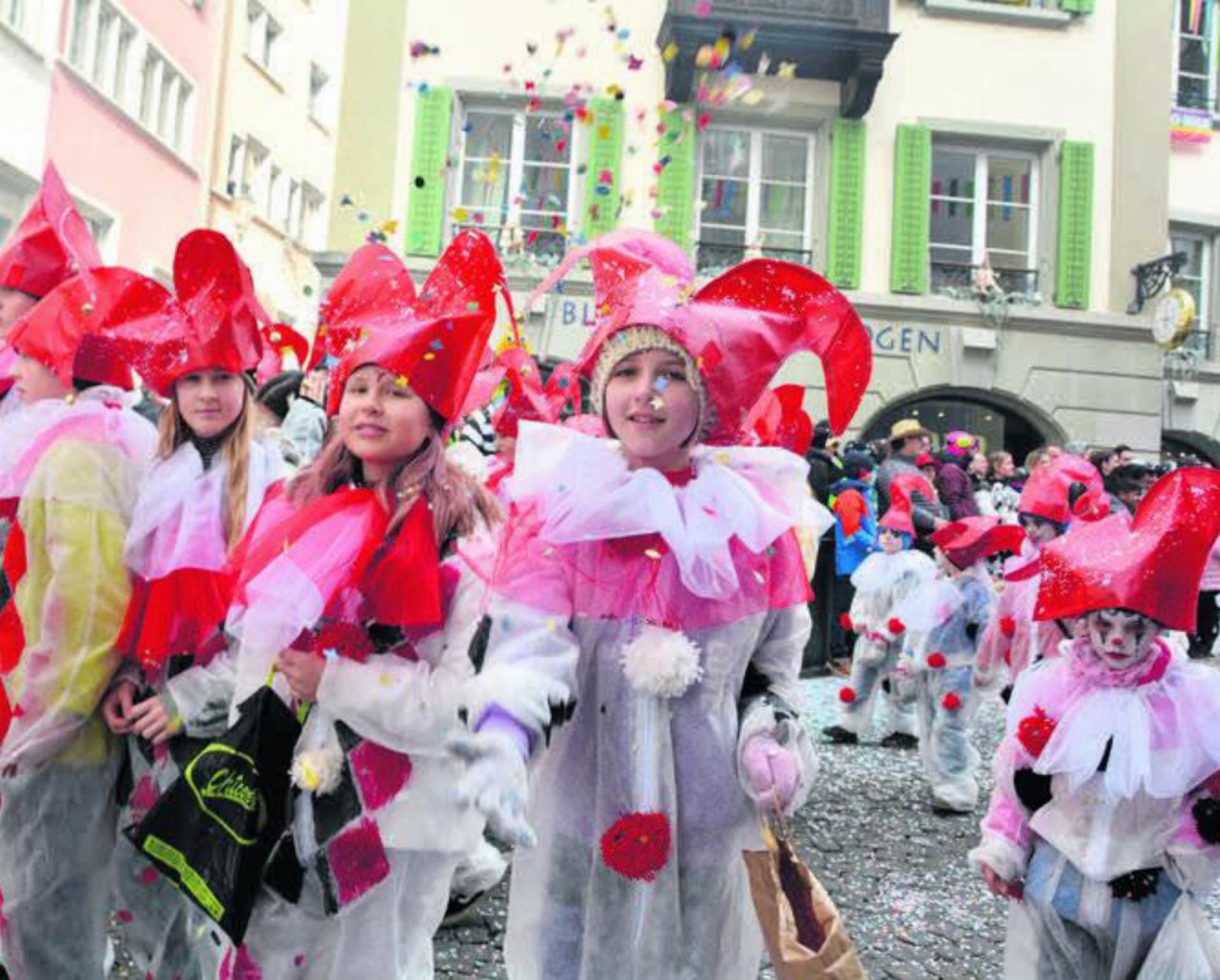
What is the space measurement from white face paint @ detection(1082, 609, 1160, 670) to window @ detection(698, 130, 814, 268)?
10.6 metres

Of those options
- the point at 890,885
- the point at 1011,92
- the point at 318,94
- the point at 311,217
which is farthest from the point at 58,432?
the point at 318,94

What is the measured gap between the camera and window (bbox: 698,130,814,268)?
13.1 metres

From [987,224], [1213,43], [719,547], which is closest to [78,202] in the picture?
[987,224]

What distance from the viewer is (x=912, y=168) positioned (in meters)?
13.3

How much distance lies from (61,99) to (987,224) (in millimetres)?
10654

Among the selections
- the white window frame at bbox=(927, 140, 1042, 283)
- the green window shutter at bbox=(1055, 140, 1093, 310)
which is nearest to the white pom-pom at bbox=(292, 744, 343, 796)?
the white window frame at bbox=(927, 140, 1042, 283)

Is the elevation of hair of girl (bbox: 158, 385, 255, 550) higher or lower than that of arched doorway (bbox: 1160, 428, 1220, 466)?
lower

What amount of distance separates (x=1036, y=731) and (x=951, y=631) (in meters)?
3.09

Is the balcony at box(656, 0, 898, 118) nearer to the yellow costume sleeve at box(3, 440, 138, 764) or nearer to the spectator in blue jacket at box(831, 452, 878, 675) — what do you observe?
the spectator in blue jacket at box(831, 452, 878, 675)

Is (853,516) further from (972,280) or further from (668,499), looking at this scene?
(972,280)

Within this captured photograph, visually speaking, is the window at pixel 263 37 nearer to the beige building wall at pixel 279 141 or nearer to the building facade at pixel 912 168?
the beige building wall at pixel 279 141

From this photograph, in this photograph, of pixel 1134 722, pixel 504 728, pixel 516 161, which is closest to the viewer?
pixel 504 728

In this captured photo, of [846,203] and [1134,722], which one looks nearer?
[1134,722]

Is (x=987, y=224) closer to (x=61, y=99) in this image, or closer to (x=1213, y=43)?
(x=1213, y=43)
